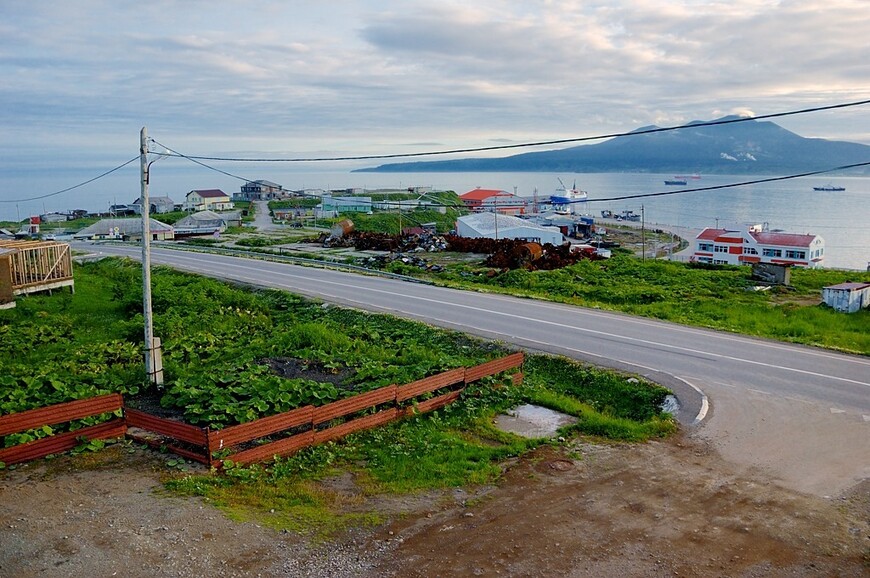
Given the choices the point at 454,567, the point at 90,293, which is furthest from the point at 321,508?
the point at 90,293

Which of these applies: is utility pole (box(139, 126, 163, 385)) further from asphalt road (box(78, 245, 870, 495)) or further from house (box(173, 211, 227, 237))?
house (box(173, 211, 227, 237))

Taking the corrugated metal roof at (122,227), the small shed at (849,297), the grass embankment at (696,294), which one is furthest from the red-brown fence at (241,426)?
the corrugated metal roof at (122,227)

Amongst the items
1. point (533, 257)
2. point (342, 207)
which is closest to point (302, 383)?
point (533, 257)

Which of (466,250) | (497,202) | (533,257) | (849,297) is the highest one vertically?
(497,202)

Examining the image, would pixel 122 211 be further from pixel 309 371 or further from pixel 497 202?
pixel 309 371

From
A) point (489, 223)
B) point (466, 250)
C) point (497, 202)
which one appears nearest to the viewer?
point (466, 250)

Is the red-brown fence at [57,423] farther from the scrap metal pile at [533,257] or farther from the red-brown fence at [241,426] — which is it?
the scrap metal pile at [533,257]

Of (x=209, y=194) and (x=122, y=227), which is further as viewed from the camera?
(x=209, y=194)
